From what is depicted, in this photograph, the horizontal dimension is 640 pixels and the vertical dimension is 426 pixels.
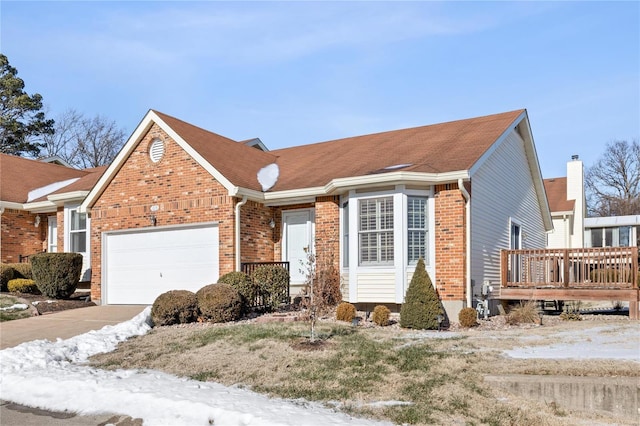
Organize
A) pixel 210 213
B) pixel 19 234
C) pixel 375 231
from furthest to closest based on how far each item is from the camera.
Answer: pixel 19 234
pixel 210 213
pixel 375 231

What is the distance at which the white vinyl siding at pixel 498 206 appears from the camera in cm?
1442

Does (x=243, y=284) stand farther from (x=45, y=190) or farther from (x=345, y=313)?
(x=45, y=190)

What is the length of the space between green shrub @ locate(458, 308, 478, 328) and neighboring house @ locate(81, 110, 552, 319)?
61 centimetres

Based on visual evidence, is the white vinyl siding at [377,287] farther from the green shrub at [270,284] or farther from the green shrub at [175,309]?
the green shrub at [175,309]

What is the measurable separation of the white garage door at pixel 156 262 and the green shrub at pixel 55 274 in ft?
3.12

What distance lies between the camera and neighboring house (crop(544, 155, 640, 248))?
28109 millimetres

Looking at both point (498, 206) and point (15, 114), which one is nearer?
point (498, 206)

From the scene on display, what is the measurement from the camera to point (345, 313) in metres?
12.8

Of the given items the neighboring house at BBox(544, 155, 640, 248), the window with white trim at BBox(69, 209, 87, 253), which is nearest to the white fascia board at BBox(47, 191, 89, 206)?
the window with white trim at BBox(69, 209, 87, 253)

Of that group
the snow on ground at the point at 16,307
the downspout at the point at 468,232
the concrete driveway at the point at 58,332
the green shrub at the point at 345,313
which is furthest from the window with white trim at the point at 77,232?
the downspout at the point at 468,232

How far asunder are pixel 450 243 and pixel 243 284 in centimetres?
500

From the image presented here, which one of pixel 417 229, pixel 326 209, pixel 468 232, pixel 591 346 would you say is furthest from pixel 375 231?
pixel 591 346

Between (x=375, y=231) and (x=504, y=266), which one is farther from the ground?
(x=375, y=231)

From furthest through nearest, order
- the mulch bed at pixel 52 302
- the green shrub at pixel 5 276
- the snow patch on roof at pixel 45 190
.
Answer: the snow patch on roof at pixel 45 190, the green shrub at pixel 5 276, the mulch bed at pixel 52 302
